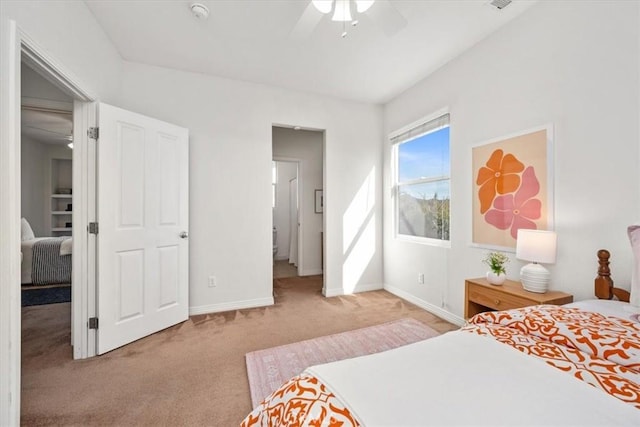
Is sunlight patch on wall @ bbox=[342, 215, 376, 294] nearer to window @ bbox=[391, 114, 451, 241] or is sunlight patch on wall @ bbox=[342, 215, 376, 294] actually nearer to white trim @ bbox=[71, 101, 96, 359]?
window @ bbox=[391, 114, 451, 241]

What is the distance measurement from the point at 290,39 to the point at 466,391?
2792 millimetres

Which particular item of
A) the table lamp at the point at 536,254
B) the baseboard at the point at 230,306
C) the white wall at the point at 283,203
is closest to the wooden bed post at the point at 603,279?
the table lamp at the point at 536,254

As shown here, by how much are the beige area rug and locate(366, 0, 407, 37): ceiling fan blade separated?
2.36 m

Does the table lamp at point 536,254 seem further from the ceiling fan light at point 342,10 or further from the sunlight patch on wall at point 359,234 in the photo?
the sunlight patch on wall at point 359,234

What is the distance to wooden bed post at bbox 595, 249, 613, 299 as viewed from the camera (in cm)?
165

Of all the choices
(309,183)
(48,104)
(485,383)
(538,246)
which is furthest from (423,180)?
(48,104)

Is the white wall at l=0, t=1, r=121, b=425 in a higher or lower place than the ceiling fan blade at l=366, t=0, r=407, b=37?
lower

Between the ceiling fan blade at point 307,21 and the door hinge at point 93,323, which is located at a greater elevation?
the ceiling fan blade at point 307,21

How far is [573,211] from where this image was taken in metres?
1.89

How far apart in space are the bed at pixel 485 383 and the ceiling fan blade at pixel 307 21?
1886 millimetres

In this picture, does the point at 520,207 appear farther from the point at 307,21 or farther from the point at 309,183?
the point at 309,183

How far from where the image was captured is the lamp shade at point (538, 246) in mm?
1854

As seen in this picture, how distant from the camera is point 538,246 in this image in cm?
189

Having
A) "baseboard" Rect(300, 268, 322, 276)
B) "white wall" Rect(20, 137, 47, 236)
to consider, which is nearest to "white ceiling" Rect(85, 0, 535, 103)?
"baseboard" Rect(300, 268, 322, 276)
